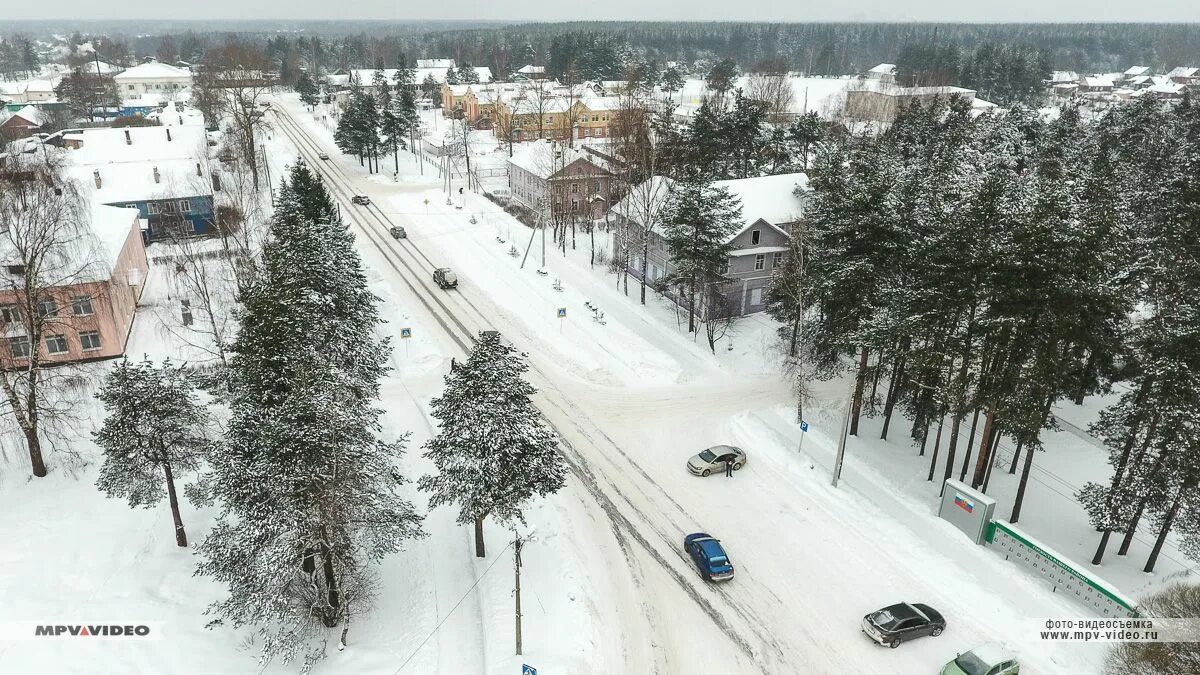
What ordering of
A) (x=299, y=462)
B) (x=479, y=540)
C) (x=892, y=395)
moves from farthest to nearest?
1. (x=892, y=395)
2. (x=479, y=540)
3. (x=299, y=462)

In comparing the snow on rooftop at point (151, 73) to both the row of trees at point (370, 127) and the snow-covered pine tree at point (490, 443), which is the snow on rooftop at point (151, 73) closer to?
the row of trees at point (370, 127)

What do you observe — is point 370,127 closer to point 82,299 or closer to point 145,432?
point 82,299

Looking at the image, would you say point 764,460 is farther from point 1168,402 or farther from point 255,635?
point 255,635

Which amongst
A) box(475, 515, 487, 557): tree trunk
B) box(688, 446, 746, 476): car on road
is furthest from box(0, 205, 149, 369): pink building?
box(688, 446, 746, 476): car on road

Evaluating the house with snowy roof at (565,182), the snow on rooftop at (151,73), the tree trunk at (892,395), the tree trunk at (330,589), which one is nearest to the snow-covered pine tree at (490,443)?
the tree trunk at (330,589)

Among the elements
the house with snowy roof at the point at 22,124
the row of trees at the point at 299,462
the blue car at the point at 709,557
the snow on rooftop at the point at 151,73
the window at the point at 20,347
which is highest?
the snow on rooftop at the point at 151,73

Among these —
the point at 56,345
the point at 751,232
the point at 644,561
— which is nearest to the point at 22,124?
the point at 56,345

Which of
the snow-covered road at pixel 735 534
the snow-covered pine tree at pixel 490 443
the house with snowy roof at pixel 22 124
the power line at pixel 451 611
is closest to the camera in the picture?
the power line at pixel 451 611

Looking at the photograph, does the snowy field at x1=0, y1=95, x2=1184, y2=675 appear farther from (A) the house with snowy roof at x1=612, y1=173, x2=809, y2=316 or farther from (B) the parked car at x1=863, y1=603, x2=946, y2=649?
(A) the house with snowy roof at x1=612, y1=173, x2=809, y2=316
